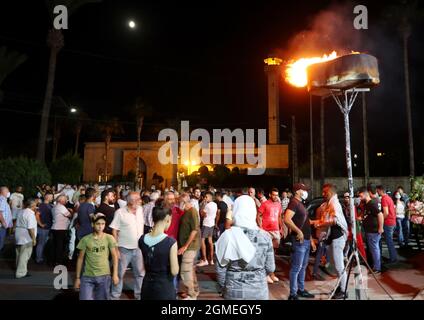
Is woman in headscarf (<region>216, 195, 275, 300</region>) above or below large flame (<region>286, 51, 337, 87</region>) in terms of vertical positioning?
below

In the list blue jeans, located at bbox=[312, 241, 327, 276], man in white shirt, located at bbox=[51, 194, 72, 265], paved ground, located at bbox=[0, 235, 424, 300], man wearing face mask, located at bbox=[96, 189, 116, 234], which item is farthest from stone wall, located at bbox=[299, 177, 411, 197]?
man wearing face mask, located at bbox=[96, 189, 116, 234]

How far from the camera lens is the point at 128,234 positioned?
620cm

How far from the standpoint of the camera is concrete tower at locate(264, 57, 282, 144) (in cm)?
4484

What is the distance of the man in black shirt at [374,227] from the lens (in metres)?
7.94

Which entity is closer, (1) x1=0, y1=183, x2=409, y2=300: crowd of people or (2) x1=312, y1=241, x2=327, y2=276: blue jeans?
(1) x1=0, y1=183, x2=409, y2=300: crowd of people

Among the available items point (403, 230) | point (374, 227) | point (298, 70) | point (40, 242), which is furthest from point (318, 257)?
point (40, 242)

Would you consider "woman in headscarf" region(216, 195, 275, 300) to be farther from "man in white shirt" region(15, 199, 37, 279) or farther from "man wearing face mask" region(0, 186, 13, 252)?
"man wearing face mask" region(0, 186, 13, 252)

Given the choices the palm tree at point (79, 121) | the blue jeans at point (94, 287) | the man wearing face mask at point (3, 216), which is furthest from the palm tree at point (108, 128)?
the blue jeans at point (94, 287)

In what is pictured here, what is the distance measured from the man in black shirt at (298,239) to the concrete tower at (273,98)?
38423mm

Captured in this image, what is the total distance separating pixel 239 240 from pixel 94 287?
2.26 meters

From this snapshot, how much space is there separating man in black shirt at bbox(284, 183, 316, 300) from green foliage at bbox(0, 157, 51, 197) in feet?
57.4
